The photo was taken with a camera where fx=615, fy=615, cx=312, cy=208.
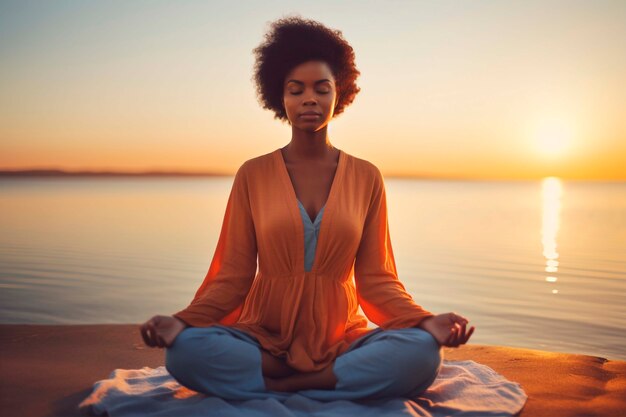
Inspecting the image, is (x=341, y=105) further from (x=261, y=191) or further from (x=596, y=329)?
(x=596, y=329)

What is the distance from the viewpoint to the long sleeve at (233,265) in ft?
11.7

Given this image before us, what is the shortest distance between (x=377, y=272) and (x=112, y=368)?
2011mm

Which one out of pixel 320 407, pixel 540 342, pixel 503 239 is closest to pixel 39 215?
pixel 503 239

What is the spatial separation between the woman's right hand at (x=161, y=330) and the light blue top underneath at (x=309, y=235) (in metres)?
0.79

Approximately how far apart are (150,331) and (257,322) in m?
0.72

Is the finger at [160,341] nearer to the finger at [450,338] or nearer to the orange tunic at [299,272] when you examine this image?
the orange tunic at [299,272]

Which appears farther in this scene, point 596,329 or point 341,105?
point 596,329

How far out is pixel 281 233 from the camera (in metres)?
3.52

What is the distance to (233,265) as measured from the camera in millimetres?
3664

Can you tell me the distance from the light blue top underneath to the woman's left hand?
0.76m

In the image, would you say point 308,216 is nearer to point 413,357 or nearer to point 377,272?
point 377,272

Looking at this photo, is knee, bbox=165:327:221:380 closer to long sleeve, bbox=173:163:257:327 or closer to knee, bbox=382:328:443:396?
long sleeve, bbox=173:163:257:327

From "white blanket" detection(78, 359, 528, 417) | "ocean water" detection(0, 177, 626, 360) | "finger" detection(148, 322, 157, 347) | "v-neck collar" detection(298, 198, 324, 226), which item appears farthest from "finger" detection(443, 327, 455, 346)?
"ocean water" detection(0, 177, 626, 360)

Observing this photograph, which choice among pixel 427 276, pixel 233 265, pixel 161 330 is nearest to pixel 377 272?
pixel 233 265
